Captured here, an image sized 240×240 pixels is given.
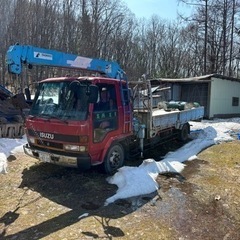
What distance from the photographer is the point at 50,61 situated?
270 inches

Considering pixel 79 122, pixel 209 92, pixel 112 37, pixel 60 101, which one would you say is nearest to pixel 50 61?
pixel 60 101

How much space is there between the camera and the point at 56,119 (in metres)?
5.95

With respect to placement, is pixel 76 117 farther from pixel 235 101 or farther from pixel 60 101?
pixel 235 101

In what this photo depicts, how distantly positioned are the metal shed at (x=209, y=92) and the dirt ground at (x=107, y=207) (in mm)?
12902

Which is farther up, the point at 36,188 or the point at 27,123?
the point at 27,123

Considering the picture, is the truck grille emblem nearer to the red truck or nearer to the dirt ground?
the red truck

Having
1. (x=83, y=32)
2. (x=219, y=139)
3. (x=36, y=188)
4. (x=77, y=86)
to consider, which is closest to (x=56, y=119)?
(x=77, y=86)

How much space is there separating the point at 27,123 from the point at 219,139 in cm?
750

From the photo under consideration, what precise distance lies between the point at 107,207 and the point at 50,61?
371 centimetres

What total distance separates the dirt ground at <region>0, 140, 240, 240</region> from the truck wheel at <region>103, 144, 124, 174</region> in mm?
255

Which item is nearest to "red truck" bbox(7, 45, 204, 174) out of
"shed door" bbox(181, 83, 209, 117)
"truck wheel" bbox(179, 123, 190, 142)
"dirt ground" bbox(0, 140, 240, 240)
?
"dirt ground" bbox(0, 140, 240, 240)

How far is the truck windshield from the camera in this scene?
591 centimetres

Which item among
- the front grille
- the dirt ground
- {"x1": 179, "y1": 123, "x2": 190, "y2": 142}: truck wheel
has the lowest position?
the dirt ground

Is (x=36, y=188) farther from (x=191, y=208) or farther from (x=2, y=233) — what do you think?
(x=191, y=208)
